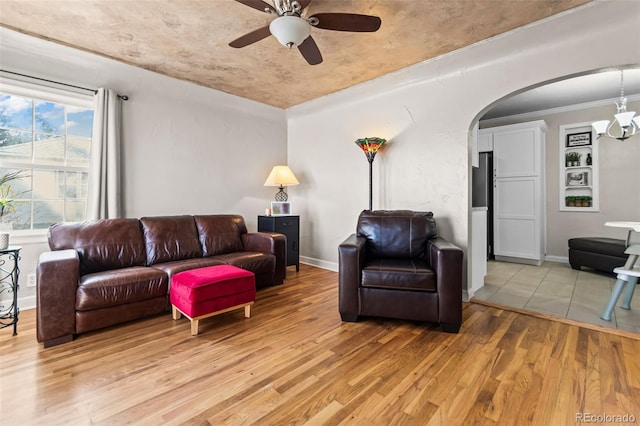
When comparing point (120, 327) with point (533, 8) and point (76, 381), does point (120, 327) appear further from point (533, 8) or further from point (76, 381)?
point (533, 8)

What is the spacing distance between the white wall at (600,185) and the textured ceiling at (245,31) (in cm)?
337

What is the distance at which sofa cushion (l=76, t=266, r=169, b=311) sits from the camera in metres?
2.07

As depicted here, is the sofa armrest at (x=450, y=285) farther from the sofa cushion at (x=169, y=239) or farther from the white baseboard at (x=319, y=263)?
the sofa cushion at (x=169, y=239)

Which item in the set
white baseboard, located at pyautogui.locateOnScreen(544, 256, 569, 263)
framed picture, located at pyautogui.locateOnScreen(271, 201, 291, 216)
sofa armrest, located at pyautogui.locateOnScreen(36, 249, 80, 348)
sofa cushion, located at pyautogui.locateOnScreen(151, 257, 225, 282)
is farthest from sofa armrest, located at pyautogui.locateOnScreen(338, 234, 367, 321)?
white baseboard, located at pyautogui.locateOnScreen(544, 256, 569, 263)

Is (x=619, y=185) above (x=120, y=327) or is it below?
above

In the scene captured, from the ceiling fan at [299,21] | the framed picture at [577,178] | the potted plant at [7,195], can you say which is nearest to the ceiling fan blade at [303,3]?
the ceiling fan at [299,21]

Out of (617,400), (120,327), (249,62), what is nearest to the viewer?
(617,400)

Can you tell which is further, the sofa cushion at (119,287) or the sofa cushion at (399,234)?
the sofa cushion at (399,234)

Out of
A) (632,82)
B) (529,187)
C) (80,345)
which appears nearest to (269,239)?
(80,345)

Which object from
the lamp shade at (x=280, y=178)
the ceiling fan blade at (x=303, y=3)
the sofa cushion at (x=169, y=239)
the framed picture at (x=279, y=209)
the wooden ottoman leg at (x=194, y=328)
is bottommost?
the wooden ottoman leg at (x=194, y=328)

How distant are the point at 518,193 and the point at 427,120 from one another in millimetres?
2678

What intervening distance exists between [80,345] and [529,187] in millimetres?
5945

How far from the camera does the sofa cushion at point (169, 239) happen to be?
2.90 meters

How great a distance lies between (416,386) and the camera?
5.03 ft
